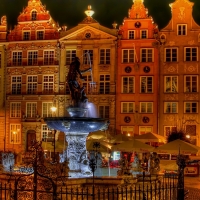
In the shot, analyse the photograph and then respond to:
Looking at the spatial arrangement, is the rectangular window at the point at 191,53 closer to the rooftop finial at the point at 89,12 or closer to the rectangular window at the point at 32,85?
the rooftop finial at the point at 89,12

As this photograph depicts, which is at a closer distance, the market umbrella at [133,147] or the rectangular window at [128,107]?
the market umbrella at [133,147]

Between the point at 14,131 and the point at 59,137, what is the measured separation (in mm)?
4550

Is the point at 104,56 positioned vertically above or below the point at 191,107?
above

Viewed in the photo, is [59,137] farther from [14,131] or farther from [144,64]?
[144,64]

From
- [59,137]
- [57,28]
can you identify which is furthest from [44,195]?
[57,28]

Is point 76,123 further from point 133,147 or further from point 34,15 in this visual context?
point 34,15

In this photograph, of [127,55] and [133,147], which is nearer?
[133,147]

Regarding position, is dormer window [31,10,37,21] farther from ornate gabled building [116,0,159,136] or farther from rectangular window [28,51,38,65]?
ornate gabled building [116,0,159,136]

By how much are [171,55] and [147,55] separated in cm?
200

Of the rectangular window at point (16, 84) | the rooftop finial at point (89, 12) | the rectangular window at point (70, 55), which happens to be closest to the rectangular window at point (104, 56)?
the rectangular window at point (70, 55)

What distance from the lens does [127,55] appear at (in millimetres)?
40406

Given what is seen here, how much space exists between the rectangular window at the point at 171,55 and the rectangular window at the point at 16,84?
13099 millimetres

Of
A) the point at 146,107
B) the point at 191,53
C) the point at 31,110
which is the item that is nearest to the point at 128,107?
the point at 146,107

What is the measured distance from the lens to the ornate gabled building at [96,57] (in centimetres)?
4012
